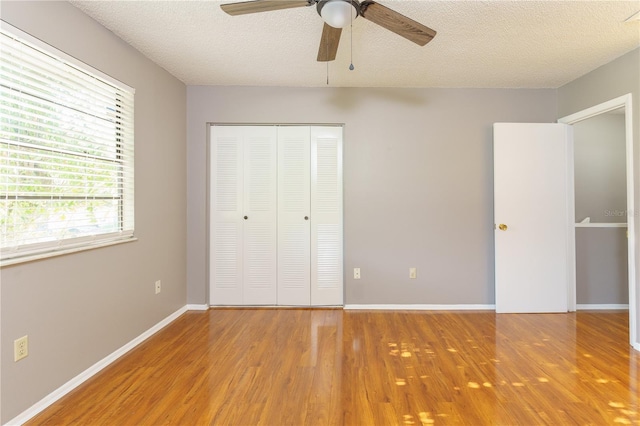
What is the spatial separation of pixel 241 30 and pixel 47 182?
1619 millimetres

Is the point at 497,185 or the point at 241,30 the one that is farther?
the point at 497,185

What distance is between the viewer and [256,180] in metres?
3.65

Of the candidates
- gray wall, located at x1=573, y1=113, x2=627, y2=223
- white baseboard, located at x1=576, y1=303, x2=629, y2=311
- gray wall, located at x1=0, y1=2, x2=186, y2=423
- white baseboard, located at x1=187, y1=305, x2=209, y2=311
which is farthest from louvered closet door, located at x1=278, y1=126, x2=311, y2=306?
gray wall, located at x1=573, y1=113, x2=627, y2=223

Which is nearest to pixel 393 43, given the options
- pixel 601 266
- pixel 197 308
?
pixel 197 308

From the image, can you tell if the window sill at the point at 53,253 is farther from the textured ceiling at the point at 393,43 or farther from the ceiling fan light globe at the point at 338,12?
the ceiling fan light globe at the point at 338,12

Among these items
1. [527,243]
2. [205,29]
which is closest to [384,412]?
[527,243]

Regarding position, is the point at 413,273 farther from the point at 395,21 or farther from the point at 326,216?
the point at 395,21

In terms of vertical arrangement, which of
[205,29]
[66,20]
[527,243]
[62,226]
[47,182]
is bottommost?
[527,243]

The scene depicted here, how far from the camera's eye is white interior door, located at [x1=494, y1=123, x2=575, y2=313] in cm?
344

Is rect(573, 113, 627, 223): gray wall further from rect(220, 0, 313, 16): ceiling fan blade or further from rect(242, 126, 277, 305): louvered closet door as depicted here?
rect(220, 0, 313, 16): ceiling fan blade

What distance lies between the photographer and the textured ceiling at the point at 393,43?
85.4 inches

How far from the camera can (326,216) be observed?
3656mm

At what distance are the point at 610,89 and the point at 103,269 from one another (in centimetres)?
441

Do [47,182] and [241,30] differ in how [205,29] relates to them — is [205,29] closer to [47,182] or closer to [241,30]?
[241,30]
